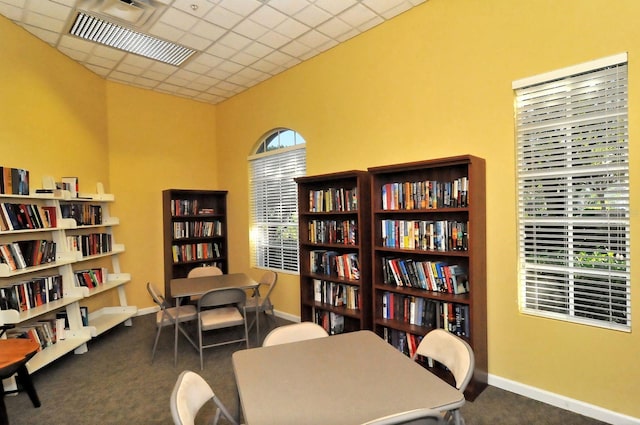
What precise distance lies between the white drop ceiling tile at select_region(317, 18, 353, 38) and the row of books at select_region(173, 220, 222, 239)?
11.6ft

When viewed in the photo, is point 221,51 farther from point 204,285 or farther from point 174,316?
point 174,316

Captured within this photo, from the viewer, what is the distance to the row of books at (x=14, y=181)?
3.18 meters

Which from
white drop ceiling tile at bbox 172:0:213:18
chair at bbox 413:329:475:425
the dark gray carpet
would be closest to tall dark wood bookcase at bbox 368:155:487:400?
the dark gray carpet

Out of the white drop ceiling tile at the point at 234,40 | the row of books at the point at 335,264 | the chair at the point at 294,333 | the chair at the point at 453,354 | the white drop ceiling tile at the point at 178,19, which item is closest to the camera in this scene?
the chair at the point at 453,354

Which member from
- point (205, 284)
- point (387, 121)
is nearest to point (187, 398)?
point (205, 284)

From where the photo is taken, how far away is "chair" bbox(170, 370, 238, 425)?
135 centimetres

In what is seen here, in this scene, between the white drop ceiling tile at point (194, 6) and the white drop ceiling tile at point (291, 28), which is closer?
the white drop ceiling tile at point (194, 6)

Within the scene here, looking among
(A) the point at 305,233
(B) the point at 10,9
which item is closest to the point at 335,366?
(A) the point at 305,233

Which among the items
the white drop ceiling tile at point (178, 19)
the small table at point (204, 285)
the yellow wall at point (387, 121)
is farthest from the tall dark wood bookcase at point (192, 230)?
the white drop ceiling tile at point (178, 19)

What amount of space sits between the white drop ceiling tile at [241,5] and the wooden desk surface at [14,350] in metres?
3.32

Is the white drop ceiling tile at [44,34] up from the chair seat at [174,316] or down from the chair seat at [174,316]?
up

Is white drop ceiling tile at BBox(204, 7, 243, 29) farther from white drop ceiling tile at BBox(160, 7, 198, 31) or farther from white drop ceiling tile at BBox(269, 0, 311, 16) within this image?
white drop ceiling tile at BBox(269, 0, 311, 16)

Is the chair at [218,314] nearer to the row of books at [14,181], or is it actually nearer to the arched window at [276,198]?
the arched window at [276,198]

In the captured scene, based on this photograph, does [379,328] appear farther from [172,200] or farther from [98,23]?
[98,23]
